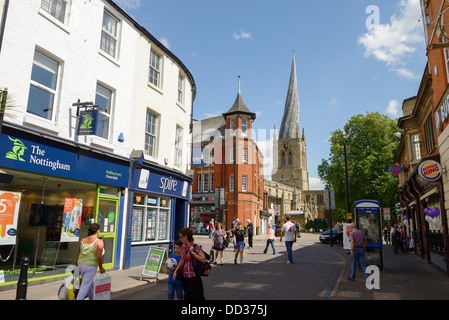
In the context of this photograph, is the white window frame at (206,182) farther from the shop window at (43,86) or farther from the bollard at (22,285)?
the bollard at (22,285)

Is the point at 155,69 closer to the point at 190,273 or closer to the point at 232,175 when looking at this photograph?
the point at 190,273

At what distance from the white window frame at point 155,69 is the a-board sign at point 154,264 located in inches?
296

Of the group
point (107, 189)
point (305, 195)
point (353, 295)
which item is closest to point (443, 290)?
point (353, 295)

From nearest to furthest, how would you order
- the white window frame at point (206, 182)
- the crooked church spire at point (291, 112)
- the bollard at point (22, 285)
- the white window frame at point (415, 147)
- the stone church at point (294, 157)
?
the bollard at point (22, 285)
the white window frame at point (415, 147)
the white window frame at point (206, 182)
the stone church at point (294, 157)
the crooked church spire at point (291, 112)

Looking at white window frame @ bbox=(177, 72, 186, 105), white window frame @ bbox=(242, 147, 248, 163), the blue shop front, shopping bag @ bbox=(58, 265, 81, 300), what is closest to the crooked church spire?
white window frame @ bbox=(242, 147, 248, 163)

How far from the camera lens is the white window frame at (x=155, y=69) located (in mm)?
13945

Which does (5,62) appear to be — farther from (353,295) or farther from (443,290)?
(443,290)

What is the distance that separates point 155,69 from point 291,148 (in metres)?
92.8

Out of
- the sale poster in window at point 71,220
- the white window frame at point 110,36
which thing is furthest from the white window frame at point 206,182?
the sale poster in window at point 71,220

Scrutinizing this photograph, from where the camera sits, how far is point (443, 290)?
8.34m

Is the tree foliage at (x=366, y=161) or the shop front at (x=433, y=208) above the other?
the tree foliage at (x=366, y=161)

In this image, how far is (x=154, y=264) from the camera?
372 inches

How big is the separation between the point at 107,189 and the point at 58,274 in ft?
10.2

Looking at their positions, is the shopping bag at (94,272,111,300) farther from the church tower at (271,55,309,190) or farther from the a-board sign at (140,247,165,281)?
the church tower at (271,55,309,190)
